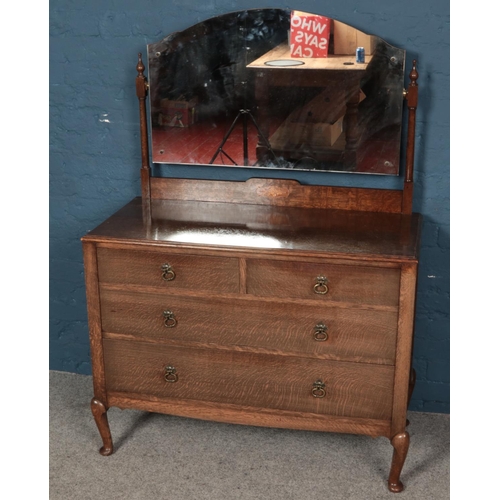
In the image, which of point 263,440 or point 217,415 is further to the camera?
point 263,440

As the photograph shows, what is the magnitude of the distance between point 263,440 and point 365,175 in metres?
1.14

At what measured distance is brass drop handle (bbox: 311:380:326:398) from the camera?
2.41 meters

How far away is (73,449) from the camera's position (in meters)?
2.73

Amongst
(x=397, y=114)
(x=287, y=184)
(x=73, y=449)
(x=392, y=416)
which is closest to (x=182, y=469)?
(x=73, y=449)

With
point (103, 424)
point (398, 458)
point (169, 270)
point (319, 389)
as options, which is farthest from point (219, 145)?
point (398, 458)

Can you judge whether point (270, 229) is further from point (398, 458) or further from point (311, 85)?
point (398, 458)

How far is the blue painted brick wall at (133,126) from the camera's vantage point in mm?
2529

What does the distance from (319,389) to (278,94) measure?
113 cm

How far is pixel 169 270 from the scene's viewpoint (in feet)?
7.84

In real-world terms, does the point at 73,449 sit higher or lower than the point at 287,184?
lower

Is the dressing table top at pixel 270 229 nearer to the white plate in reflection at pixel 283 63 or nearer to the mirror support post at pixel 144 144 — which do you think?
the mirror support post at pixel 144 144

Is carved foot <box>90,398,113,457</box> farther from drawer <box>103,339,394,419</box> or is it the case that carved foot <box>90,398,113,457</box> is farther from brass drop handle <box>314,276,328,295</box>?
brass drop handle <box>314,276,328,295</box>

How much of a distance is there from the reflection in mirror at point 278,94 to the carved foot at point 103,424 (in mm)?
1042

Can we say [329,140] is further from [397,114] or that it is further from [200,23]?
[200,23]
